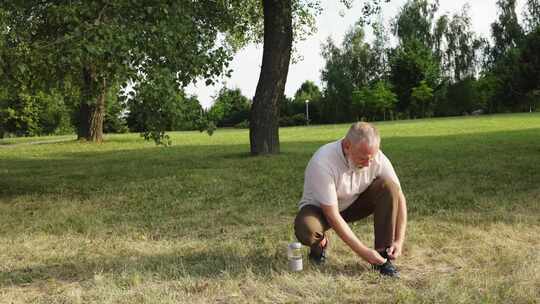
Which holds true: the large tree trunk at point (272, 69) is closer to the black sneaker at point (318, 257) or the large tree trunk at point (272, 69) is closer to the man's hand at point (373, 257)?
the black sneaker at point (318, 257)

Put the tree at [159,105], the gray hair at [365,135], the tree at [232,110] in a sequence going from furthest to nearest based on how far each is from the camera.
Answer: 1. the tree at [232,110]
2. the tree at [159,105]
3. the gray hair at [365,135]

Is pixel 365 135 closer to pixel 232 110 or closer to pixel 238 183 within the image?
pixel 238 183

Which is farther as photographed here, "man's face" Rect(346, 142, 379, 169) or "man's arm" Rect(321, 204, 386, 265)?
"man's arm" Rect(321, 204, 386, 265)

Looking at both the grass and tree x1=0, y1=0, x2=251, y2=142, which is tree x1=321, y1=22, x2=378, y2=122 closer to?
the grass

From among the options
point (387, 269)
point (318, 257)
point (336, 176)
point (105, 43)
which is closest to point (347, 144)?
point (336, 176)

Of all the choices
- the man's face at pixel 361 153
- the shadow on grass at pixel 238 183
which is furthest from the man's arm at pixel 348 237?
the shadow on grass at pixel 238 183

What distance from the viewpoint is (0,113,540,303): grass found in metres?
4.18

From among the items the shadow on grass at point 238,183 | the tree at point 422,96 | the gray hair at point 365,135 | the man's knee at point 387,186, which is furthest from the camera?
the tree at point 422,96

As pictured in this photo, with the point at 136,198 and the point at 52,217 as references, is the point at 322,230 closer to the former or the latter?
the point at 52,217

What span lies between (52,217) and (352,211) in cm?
481

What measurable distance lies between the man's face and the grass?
0.96 m

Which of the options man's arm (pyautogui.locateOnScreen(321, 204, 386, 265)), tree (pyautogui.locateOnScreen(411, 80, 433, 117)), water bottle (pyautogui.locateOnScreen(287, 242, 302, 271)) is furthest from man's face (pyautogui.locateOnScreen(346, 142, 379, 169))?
tree (pyautogui.locateOnScreen(411, 80, 433, 117))

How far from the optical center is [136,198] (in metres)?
9.25

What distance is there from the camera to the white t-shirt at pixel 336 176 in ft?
13.8
